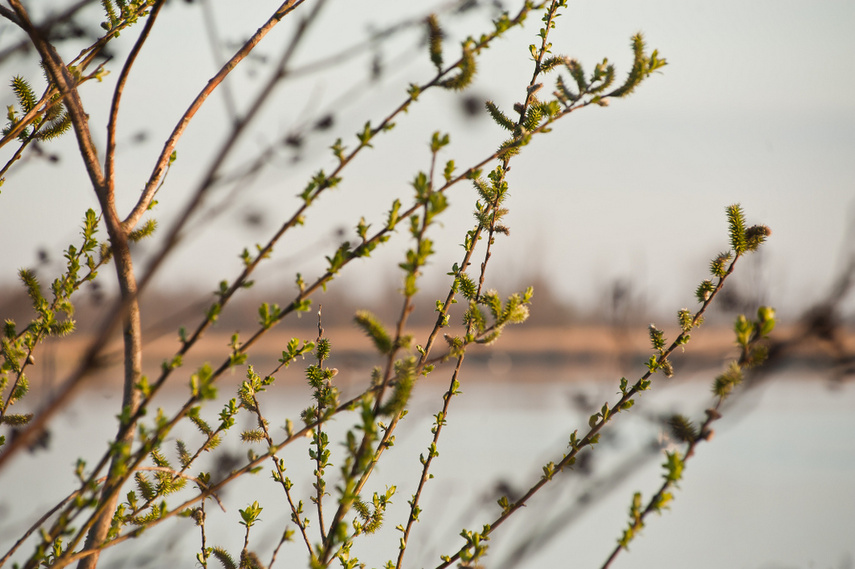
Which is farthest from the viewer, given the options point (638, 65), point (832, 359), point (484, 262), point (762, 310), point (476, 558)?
point (484, 262)

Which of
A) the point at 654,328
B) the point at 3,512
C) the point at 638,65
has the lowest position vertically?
the point at 3,512

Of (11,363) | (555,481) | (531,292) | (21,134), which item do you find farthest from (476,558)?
(21,134)

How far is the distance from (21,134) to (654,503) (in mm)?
1374

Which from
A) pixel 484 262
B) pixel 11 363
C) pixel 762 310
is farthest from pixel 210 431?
pixel 762 310

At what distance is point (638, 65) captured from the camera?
116cm

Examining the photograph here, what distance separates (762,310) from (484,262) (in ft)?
2.26

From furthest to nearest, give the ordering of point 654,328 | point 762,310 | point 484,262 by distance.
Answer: point 484,262 → point 654,328 → point 762,310

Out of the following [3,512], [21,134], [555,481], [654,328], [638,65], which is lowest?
[555,481]

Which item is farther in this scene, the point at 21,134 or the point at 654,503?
the point at 21,134

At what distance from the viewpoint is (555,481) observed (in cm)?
135

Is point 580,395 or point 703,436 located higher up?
point 580,395

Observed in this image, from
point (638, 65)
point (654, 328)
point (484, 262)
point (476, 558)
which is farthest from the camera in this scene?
point (484, 262)

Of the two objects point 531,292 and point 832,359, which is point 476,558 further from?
point 832,359

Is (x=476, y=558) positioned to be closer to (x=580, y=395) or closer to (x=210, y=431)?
(x=580, y=395)
